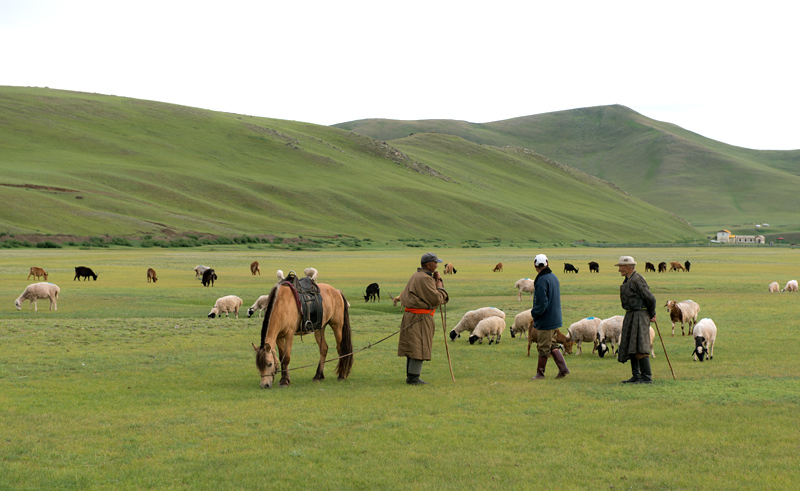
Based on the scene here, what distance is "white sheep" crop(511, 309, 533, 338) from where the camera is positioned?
66.6ft

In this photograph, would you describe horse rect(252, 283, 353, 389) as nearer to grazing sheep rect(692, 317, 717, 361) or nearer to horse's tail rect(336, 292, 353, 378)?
horse's tail rect(336, 292, 353, 378)

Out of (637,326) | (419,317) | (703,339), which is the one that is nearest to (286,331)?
(419,317)

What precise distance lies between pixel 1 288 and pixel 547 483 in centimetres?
3557

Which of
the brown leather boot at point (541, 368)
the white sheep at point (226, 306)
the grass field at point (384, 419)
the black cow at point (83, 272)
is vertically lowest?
the grass field at point (384, 419)

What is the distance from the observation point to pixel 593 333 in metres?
17.8

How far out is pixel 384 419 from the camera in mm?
9883

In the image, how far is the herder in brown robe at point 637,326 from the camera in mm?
12328

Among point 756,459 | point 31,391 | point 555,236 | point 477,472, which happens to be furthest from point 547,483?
point 555,236

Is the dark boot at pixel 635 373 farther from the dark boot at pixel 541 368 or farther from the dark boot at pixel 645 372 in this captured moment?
the dark boot at pixel 541 368

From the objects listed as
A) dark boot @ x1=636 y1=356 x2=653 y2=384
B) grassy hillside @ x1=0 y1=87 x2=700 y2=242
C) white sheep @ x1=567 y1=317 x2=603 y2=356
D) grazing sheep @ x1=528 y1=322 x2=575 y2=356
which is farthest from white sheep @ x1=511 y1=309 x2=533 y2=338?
grassy hillside @ x1=0 y1=87 x2=700 y2=242

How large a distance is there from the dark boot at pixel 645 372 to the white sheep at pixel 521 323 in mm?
7467

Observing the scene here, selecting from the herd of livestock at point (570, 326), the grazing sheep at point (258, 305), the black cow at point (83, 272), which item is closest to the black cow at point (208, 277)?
the black cow at point (83, 272)

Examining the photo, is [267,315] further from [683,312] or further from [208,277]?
[208,277]

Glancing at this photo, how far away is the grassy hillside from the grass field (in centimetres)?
8875
